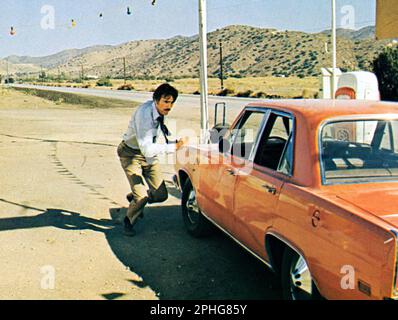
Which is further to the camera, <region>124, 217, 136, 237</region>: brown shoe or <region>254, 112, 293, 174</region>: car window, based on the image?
<region>124, 217, 136, 237</region>: brown shoe

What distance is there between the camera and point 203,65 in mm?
9414

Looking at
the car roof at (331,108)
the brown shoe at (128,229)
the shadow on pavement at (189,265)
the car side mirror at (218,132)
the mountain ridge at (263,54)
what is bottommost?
the shadow on pavement at (189,265)

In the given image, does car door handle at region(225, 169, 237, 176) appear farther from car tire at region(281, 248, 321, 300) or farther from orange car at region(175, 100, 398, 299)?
car tire at region(281, 248, 321, 300)

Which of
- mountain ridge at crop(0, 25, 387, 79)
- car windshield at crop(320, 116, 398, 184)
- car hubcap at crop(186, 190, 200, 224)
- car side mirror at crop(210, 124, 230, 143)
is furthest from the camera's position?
mountain ridge at crop(0, 25, 387, 79)

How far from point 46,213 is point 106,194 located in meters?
1.35

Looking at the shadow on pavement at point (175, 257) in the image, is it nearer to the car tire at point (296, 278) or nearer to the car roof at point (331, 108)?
the car tire at point (296, 278)

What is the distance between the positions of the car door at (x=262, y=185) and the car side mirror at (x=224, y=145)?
21.2 inches

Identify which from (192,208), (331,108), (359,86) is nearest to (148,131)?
(192,208)

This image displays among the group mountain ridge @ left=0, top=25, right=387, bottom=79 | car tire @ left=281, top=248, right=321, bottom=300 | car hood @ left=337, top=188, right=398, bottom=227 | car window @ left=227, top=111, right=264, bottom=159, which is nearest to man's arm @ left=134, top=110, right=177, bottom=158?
car window @ left=227, top=111, right=264, bottom=159

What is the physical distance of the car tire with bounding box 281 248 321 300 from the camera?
359cm

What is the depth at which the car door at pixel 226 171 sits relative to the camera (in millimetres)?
4895

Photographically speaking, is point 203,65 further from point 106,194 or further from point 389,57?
point 389,57

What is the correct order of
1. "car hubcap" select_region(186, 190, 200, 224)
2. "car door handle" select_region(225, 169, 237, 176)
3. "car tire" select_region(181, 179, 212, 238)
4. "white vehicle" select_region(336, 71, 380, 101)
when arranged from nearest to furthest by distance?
"car door handle" select_region(225, 169, 237, 176) < "car tire" select_region(181, 179, 212, 238) < "car hubcap" select_region(186, 190, 200, 224) < "white vehicle" select_region(336, 71, 380, 101)

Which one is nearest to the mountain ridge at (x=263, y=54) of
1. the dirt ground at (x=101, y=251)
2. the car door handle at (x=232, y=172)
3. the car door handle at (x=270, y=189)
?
the dirt ground at (x=101, y=251)
